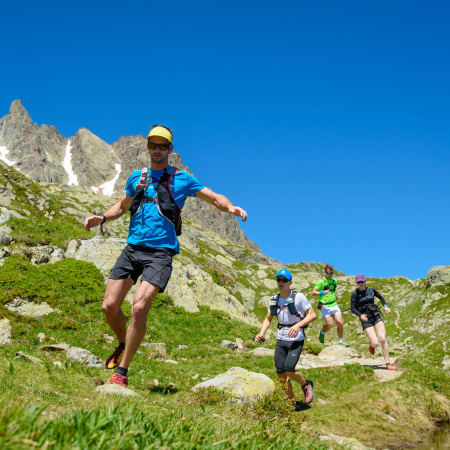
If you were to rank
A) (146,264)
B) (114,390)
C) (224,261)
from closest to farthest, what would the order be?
(114,390) → (146,264) → (224,261)

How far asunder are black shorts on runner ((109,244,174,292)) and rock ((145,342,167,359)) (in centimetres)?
812

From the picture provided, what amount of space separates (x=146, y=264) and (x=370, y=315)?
1135 cm

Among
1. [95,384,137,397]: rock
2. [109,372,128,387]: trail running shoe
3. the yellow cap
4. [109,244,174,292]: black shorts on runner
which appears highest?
the yellow cap

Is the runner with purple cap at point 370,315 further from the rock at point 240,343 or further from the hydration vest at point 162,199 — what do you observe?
the hydration vest at point 162,199

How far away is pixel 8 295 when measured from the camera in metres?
15.6

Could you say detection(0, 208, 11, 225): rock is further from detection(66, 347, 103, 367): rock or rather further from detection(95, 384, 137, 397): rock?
detection(95, 384, 137, 397): rock

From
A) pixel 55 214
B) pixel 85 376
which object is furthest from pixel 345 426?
pixel 55 214

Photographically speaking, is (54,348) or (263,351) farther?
(263,351)

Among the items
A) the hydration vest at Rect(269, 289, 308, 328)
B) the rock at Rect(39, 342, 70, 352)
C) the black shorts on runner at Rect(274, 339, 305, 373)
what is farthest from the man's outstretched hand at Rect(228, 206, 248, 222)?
the rock at Rect(39, 342, 70, 352)

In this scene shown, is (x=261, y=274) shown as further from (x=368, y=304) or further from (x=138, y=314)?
(x=138, y=314)

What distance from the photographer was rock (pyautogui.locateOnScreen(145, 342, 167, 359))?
48.3ft

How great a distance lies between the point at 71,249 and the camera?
826 inches

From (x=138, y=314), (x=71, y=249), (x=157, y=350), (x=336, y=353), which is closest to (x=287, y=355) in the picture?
(x=138, y=314)

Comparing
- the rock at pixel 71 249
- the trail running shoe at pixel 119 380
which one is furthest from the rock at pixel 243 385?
the rock at pixel 71 249
